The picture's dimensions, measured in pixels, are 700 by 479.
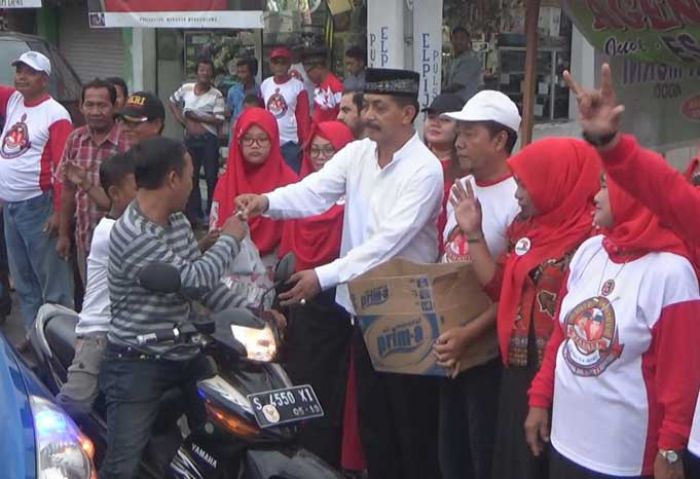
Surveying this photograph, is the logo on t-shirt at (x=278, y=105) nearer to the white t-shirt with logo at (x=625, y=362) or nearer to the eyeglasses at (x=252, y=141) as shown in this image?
the eyeglasses at (x=252, y=141)

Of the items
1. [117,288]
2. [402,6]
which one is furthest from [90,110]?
[117,288]

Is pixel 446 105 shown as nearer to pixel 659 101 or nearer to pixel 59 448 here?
pixel 659 101

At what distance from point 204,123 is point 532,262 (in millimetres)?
8761

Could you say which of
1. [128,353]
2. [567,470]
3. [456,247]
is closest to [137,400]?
[128,353]

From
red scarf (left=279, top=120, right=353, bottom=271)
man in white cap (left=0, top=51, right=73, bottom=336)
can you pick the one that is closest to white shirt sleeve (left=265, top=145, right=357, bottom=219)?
red scarf (left=279, top=120, right=353, bottom=271)

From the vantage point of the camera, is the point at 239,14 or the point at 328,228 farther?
the point at 239,14

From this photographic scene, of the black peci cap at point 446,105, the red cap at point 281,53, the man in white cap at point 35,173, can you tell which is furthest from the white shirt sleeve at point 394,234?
the red cap at point 281,53

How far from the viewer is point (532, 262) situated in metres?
3.86

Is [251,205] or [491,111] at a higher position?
[491,111]

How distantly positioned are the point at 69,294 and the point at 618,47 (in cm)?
385

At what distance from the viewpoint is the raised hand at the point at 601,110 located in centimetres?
296

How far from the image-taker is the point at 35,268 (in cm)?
754

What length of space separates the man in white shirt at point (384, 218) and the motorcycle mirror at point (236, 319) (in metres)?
0.35

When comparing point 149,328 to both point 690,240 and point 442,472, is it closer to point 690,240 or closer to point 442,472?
point 442,472
